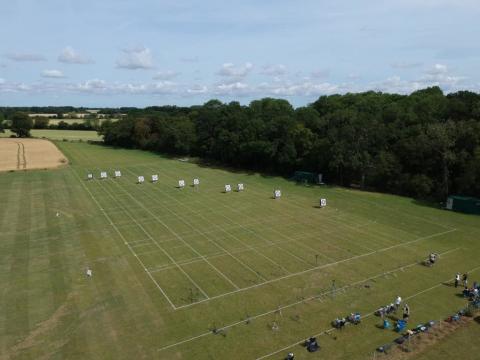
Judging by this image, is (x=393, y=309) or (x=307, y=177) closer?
(x=393, y=309)

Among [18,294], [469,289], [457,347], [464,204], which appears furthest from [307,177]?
[18,294]

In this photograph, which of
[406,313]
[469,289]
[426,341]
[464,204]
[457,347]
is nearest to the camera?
[457,347]

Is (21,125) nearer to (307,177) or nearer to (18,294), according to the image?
(307,177)

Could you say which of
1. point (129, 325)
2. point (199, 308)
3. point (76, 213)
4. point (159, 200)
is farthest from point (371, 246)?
point (76, 213)

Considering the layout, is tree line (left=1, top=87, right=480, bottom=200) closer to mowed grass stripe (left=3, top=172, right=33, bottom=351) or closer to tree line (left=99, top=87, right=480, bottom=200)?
tree line (left=99, top=87, right=480, bottom=200)

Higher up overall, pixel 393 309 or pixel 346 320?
pixel 393 309

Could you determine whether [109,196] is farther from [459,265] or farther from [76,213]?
[459,265]
